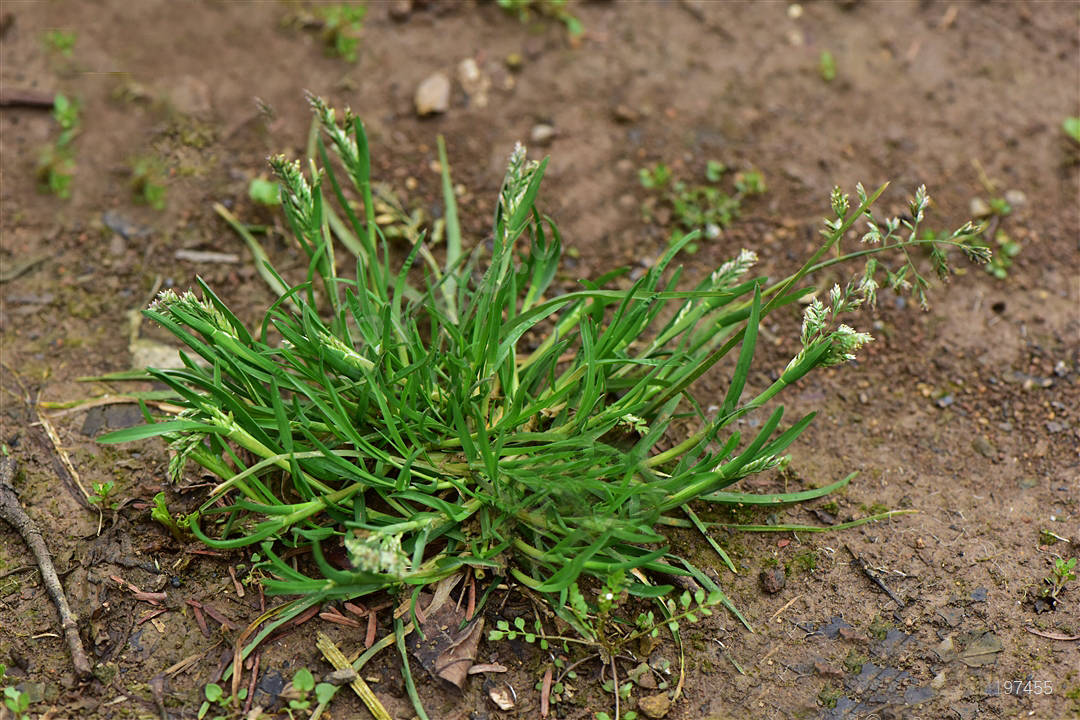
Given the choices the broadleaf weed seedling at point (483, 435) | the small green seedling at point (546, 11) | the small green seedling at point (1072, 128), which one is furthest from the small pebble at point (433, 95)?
the small green seedling at point (1072, 128)

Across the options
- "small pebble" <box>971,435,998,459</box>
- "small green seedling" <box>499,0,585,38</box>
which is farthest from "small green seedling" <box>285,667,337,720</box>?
"small green seedling" <box>499,0,585,38</box>

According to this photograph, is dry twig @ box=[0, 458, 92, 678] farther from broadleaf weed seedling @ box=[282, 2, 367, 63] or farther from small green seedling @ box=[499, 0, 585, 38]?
small green seedling @ box=[499, 0, 585, 38]

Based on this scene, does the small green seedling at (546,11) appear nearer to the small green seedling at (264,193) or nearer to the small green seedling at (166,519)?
the small green seedling at (264,193)

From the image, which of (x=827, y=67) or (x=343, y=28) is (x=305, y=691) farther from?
(x=827, y=67)

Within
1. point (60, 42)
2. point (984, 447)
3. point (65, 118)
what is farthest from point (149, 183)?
point (984, 447)

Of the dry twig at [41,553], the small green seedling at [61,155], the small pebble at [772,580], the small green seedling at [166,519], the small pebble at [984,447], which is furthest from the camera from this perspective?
the small green seedling at [61,155]

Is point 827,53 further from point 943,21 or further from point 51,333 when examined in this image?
point 51,333
